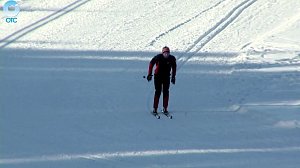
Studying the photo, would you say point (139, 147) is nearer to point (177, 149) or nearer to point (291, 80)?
point (177, 149)

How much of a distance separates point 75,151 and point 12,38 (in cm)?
856

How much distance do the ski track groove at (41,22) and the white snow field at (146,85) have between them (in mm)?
37

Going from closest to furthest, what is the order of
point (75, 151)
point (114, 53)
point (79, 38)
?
point (75, 151) < point (114, 53) < point (79, 38)

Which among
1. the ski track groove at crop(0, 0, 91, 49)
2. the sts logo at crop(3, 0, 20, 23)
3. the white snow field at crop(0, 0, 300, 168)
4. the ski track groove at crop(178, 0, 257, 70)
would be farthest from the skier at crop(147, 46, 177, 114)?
the sts logo at crop(3, 0, 20, 23)

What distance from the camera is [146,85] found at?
16.3m

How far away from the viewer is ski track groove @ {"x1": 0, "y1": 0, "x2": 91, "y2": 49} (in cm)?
1958

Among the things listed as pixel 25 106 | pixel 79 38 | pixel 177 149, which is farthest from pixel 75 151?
pixel 79 38

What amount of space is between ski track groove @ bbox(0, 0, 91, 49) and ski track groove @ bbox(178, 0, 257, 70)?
17.8ft

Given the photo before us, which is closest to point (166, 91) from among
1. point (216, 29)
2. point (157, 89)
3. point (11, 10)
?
point (157, 89)

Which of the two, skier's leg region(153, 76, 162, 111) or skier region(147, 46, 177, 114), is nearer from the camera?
skier region(147, 46, 177, 114)

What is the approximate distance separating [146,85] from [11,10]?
357 inches

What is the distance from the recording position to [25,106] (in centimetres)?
1459

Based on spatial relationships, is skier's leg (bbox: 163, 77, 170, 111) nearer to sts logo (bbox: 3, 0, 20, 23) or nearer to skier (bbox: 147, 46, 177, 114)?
skier (bbox: 147, 46, 177, 114)

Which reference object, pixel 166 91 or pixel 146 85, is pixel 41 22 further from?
pixel 166 91
